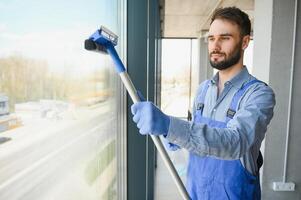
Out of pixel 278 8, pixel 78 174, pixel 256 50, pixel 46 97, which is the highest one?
pixel 278 8

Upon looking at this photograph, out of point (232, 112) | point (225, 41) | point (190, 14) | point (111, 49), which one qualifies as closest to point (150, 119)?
point (111, 49)

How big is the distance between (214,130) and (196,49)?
25.0 ft

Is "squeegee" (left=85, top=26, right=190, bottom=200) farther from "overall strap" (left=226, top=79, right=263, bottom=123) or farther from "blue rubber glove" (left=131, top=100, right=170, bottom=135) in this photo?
"overall strap" (left=226, top=79, right=263, bottom=123)

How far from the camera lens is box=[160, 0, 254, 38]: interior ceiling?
15.3 feet

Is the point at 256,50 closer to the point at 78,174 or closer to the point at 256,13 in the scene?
the point at 256,13

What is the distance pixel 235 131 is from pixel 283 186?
6.84 feet

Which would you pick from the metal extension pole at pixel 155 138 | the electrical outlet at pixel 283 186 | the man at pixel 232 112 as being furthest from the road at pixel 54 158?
the electrical outlet at pixel 283 186

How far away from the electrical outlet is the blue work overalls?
154cm

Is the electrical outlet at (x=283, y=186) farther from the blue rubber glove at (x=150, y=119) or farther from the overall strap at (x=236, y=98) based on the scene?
the blue rubber glove at (x=150, y=119)

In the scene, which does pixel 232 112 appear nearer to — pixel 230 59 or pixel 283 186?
pixel 230 59

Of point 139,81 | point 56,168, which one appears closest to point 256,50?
point 139,81

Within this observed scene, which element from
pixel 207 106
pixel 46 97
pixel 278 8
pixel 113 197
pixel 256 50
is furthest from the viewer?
pixel 256 50

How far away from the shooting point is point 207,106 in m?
1.29

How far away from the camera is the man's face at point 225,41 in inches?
45.2
